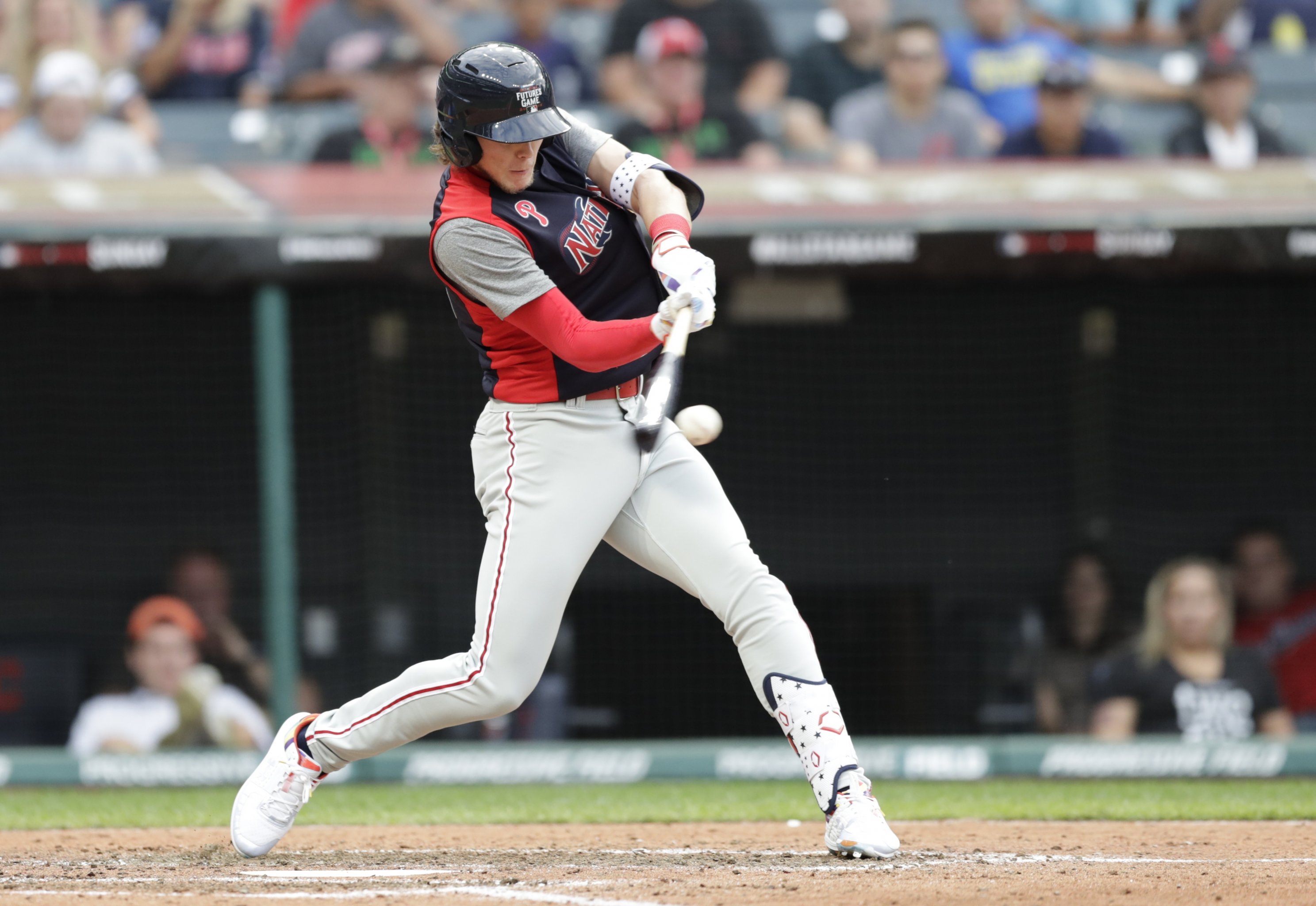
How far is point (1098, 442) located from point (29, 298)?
407 cm

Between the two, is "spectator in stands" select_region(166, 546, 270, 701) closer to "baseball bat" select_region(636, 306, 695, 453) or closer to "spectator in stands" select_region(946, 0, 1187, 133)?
"baseball bat" select_region(636, 306, 695, 453)

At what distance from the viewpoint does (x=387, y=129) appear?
6668 mm

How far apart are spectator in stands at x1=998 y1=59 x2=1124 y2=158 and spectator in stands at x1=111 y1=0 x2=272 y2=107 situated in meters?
3.48

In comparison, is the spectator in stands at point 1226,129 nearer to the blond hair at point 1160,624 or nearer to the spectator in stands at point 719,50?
the spectator in stands at point 719,50

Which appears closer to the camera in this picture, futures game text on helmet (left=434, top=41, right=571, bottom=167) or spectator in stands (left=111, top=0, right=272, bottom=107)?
futures game text on helmet (left=434, top=41, right=571, bottom=167)

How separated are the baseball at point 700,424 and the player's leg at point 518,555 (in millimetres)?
153

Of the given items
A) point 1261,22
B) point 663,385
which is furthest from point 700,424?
point 1261,22

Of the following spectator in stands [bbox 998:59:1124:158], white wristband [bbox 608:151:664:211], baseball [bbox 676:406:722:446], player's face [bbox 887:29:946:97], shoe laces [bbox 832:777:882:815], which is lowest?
shoe laces [bbox 832:777:882:815]

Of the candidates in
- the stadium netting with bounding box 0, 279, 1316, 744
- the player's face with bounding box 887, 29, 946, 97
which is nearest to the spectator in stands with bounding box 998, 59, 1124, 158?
the player's face with bounding box 887, 29, 946, 97

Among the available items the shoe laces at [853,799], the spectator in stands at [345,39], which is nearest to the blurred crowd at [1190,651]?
the shoe laces at [853,799]

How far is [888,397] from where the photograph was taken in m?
6.66

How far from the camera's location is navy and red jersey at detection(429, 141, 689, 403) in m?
3.27

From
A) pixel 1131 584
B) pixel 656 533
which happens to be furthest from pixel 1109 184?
pixel 656 533

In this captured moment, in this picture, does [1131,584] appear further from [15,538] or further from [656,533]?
[15,538]
